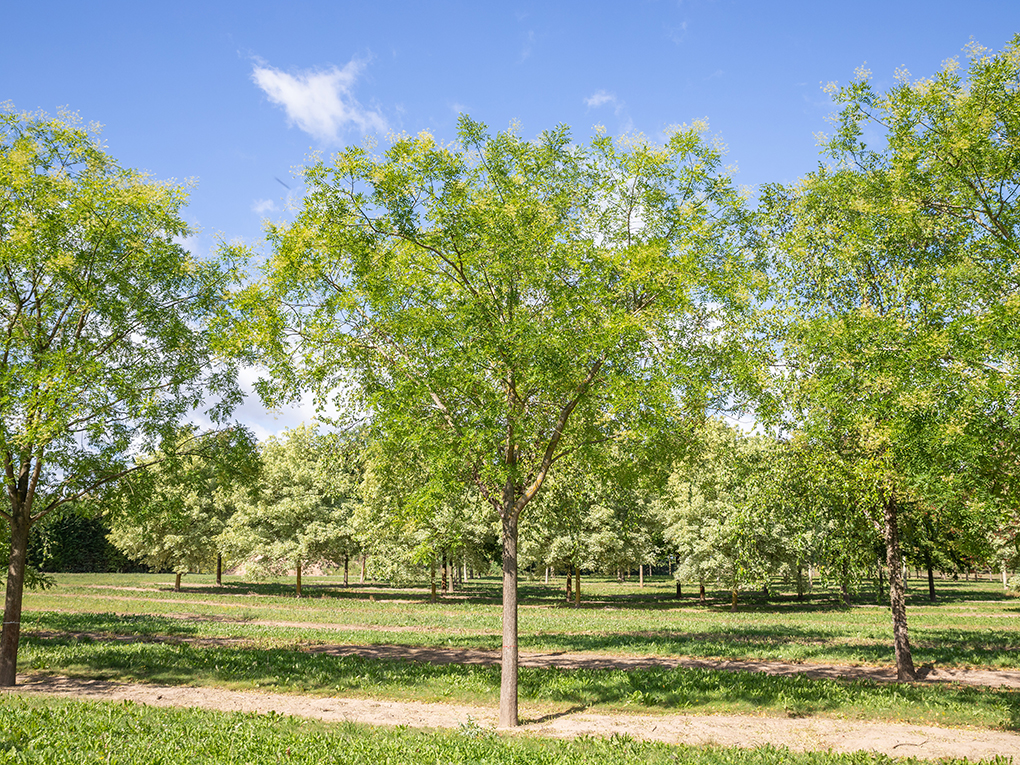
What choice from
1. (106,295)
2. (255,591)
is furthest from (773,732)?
(255,591)

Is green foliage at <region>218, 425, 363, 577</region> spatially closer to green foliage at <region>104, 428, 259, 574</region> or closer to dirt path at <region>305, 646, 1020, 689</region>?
dirt path at <region>305, 646, 1020, 689</region>

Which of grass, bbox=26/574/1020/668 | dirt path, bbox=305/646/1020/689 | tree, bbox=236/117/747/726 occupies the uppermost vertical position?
tree, bbox=236/117/747/726

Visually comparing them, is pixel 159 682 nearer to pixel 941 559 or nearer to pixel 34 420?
pixel 34 420

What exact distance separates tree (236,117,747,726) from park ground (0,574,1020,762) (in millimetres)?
2814

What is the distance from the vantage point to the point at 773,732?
1088cm

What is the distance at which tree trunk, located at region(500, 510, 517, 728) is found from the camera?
1177cm

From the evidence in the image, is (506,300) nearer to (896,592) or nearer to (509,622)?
(509,622)

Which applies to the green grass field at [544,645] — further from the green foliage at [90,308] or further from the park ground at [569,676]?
the green foliage at [90,308]

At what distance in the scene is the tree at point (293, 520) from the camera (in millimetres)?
41750

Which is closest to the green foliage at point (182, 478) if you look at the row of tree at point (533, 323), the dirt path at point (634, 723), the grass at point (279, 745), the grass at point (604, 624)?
the row of tree at point (533, 323)

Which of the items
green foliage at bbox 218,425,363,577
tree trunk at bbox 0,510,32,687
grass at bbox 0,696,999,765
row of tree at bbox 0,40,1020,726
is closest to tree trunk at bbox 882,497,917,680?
row of tree at bbox 0,40,1020,726

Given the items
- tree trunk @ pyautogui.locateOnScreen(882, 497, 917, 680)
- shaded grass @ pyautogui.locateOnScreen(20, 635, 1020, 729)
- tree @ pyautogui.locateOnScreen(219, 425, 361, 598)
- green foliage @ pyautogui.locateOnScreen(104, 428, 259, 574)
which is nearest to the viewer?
shaded grass @ pyautogui.locateOnScreen(20, 635, 1020, 729)

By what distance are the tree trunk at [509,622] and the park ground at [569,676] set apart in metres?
Answer: 0.59

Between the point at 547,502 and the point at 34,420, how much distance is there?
16607mm
